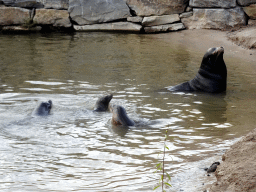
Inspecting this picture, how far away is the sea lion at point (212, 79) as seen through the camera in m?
6.73

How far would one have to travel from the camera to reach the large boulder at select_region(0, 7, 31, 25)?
13797 mm

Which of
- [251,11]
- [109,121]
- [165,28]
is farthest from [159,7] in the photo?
[109,121]

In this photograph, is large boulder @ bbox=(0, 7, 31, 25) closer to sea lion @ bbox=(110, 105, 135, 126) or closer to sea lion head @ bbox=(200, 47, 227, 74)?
sea lion head @ bbox=(200, 47, 227, 74)

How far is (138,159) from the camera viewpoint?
3654 millimetres

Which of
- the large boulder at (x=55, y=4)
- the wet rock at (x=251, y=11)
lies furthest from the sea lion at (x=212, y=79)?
the large boulder at (x=55, y=4)

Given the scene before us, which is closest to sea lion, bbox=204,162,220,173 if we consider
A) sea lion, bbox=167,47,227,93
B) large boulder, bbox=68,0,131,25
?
sea lion, bbox=167,47,227,93

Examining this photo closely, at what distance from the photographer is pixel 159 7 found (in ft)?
46.6

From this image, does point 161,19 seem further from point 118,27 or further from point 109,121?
point 109,121

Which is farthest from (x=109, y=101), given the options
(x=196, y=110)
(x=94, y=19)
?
(x=94, y=19)

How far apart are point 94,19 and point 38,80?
761 cm

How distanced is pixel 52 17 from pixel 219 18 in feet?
20.8

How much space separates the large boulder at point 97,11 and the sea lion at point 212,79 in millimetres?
8060

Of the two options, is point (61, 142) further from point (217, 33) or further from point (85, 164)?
point (217, 33)

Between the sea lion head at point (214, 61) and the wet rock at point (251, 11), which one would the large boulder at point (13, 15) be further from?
the sea lion head at point (214, 61)
